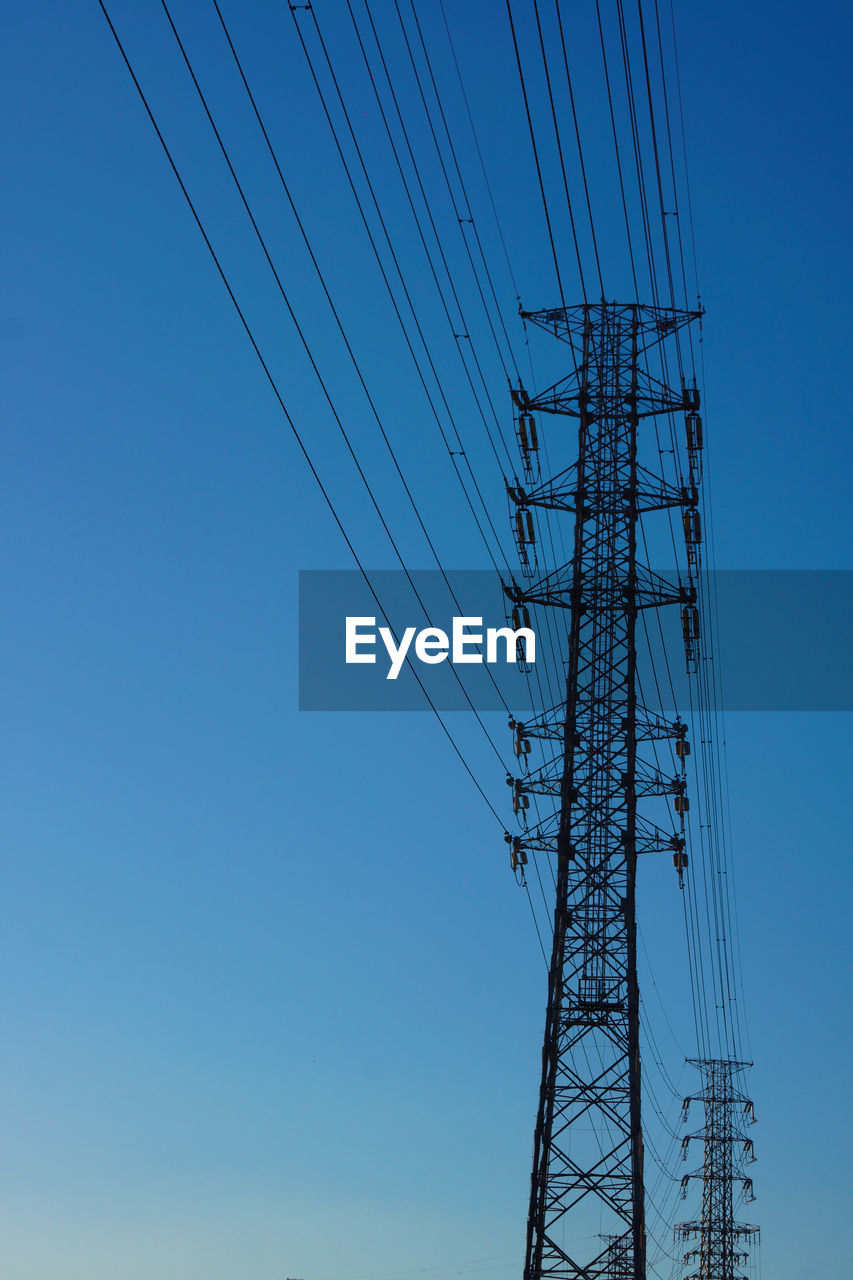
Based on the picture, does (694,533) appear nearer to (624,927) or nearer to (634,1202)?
(624,927)

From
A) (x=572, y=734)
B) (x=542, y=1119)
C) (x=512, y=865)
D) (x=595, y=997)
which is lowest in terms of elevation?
(x=542, y=1119)

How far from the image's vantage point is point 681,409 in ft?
130

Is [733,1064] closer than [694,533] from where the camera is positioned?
No

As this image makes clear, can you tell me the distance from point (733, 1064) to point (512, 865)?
5998 cm

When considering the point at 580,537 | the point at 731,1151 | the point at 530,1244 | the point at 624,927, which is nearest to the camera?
the point at 530,1244

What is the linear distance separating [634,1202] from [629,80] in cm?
2067

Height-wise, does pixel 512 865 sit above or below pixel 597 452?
below

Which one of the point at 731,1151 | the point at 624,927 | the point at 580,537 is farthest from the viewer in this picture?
the point at 731,1151

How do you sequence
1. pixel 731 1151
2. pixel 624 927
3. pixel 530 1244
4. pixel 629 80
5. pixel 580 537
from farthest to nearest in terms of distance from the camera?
pixel 731 1151, pixel 580 537, pixel 624 927, pixel 530 1244, pixel 629 80

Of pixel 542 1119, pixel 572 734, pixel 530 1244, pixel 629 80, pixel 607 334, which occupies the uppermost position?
pixel 607 334

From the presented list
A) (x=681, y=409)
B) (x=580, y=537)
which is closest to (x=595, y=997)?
(x=580, y=537)

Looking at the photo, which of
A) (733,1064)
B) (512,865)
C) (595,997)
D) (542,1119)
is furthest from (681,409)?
(733,1064)

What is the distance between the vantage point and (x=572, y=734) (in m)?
36.3

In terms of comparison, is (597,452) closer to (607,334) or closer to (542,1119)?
(607,334)
